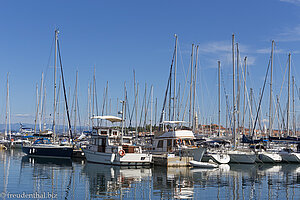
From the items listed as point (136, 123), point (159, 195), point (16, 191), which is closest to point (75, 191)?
point (16, 191)

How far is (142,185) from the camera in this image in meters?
24.8

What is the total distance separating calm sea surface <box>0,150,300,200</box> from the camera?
2127 centimetres

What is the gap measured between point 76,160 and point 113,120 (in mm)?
7125

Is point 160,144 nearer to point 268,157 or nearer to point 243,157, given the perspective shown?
point 243,157

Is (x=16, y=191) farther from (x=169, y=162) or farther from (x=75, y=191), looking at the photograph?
(x=169, y=162)

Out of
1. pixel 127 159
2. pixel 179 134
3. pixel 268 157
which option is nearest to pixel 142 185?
pixel 127 159

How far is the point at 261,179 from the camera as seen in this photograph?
29484mm

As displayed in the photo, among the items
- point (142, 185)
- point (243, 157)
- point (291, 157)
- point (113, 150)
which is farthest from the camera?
point (291, 157)

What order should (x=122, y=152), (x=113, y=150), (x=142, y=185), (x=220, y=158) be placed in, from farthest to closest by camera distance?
(x=220, y=158) → (x=113, y=150) → (x=122, y=152) → (x=142, y=185)

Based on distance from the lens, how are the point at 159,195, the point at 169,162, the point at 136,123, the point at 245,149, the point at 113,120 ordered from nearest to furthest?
the point at 159,195
the point at 169,162
the point at 113,120
the point at 245,149
the point at 136,123

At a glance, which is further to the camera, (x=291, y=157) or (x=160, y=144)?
(x=291, y=157)

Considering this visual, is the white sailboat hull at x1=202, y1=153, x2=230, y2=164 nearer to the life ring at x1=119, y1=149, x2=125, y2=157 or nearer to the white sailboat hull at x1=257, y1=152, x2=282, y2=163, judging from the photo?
the white sailboat hull at x1=257, y1=152, x2=282, y2=163

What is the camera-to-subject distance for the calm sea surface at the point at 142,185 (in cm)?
2127

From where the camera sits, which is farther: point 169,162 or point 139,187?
point 169,162
